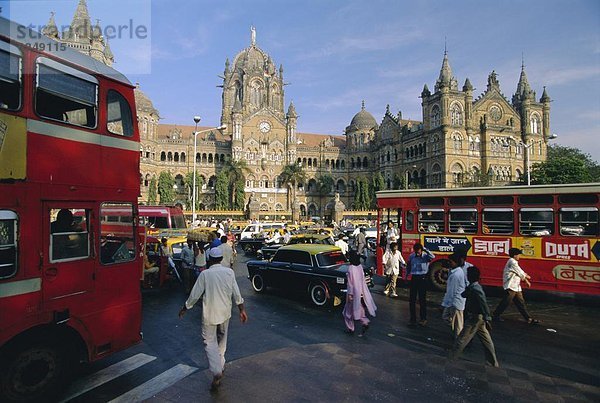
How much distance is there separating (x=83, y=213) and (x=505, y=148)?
5868cm

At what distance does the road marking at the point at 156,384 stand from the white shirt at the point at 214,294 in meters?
1.15

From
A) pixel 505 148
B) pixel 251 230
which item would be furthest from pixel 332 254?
pixel 505 148

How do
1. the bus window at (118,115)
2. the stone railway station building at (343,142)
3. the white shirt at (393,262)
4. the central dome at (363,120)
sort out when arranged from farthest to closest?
the central dome at (363,120) < the stone railway station building at (343,142) < the white shirt at (393,262) < the bus window at (118,115)

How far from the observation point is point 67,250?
484 centimetres

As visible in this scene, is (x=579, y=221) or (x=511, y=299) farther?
(x=579, y=221)

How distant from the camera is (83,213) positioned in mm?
5152

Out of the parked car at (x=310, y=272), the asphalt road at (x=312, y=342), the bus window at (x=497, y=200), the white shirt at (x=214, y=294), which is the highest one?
the bus window at (x=497, y=200)

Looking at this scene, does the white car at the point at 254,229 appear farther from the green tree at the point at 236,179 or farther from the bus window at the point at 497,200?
the green tree at the point at 236,179

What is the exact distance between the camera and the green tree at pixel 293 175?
2350 inches

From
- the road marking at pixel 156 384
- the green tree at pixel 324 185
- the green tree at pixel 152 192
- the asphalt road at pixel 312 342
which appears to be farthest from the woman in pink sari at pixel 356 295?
the green tree at pixel 324 185

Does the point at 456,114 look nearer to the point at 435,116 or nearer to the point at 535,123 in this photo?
the point at 435,116

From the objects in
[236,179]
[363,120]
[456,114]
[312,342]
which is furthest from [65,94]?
[363,120]

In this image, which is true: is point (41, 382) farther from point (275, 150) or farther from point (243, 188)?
point (275, 150)

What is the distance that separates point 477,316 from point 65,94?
23.0ft
